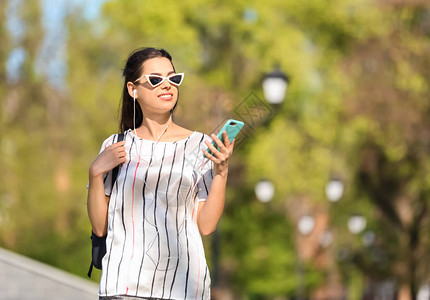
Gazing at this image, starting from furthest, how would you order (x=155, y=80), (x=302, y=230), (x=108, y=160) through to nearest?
(x=302, y=230), (x=155, y=80), (x=108, y=160)

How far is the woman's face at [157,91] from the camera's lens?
3863 mm

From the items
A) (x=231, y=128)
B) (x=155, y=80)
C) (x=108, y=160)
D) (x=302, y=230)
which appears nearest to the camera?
(x=231, y=128)

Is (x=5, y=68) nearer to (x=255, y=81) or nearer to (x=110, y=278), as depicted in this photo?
(x=255, y=81)

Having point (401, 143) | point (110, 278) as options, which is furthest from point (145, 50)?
point (401, 143)

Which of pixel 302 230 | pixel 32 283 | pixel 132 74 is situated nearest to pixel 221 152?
pixel 132 74

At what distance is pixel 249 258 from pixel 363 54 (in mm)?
8933

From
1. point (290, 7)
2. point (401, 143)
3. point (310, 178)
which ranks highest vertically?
point (290, 7)

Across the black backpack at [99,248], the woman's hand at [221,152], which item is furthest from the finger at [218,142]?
the black backpack at [99,248]

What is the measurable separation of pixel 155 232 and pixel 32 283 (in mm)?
12063

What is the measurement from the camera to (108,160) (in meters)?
3.71

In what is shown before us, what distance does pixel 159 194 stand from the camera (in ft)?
12.0

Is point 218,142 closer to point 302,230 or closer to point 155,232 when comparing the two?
point 155,232

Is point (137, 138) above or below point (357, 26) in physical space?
below

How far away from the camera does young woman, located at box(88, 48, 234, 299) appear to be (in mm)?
3605
